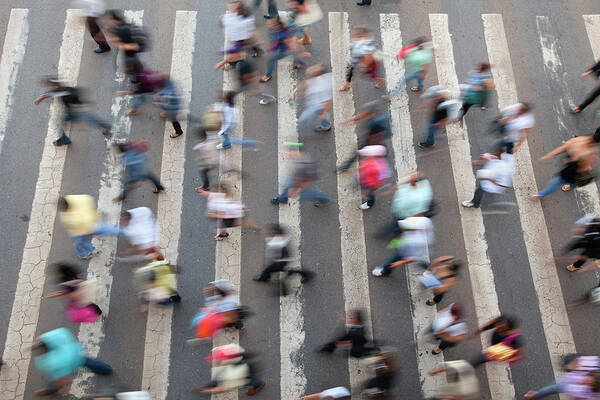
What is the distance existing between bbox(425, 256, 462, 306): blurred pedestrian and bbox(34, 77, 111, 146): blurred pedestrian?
668 cm

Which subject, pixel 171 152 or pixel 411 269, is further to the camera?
pixel 171 152

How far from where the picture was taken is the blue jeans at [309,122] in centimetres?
1025

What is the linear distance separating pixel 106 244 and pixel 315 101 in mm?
4637

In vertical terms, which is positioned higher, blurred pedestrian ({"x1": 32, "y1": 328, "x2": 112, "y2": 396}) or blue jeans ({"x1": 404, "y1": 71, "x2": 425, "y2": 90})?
blue jeans ({"x1": 404, "y1": 71, "x2": 425, "y2": 90})

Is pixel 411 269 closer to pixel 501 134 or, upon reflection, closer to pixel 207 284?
pixel 501 134

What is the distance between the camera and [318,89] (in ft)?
32.1

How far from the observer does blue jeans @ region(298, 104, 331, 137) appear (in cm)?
1025

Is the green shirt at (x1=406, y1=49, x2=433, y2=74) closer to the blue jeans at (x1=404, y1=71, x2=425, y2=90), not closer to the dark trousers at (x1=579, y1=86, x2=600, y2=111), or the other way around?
the blue jeans at (x1=404, y1=71, x2=425, y2=90)

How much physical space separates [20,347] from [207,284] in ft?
10.1

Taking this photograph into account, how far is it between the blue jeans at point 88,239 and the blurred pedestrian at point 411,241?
4.69m

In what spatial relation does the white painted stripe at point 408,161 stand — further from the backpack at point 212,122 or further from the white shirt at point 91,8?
the white shirt at point 91,8

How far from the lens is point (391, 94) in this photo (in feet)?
36.6

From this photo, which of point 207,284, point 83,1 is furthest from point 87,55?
point 207,284

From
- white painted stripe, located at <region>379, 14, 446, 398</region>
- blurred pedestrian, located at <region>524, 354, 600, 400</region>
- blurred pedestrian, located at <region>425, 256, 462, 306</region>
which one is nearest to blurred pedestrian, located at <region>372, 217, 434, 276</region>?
blurred pedestrian, located at <region>425, 256, 462, 306</region>
